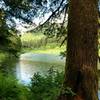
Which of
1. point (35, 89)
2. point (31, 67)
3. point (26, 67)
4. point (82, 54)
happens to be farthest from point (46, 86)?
point (26, 67)

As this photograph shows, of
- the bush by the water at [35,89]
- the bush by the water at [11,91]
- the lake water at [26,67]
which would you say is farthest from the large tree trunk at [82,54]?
the lake water at [26,67]

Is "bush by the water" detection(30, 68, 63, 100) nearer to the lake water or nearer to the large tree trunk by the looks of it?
the lake water

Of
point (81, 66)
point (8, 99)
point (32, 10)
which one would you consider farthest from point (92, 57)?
point (32, 10)

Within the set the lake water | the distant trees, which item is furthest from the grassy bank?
the distant trees

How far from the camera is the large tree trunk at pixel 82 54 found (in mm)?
4250

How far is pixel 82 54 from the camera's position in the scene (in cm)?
429

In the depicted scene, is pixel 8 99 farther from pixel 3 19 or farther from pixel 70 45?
pixel 3 19

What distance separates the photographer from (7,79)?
7.27 meters

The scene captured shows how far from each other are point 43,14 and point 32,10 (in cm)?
65

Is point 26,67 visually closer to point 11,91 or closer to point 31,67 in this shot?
point 31,67

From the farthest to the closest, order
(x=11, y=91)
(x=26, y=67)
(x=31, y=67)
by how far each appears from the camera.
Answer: (x=26, y=67) → (x=31, y=67) → (x=11, y=91)

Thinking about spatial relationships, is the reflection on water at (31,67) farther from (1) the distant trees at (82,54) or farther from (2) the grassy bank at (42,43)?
(1) the distant trees at (82,54)

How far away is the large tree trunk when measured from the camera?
167 inches

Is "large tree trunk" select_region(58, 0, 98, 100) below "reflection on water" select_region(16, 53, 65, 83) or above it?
above
